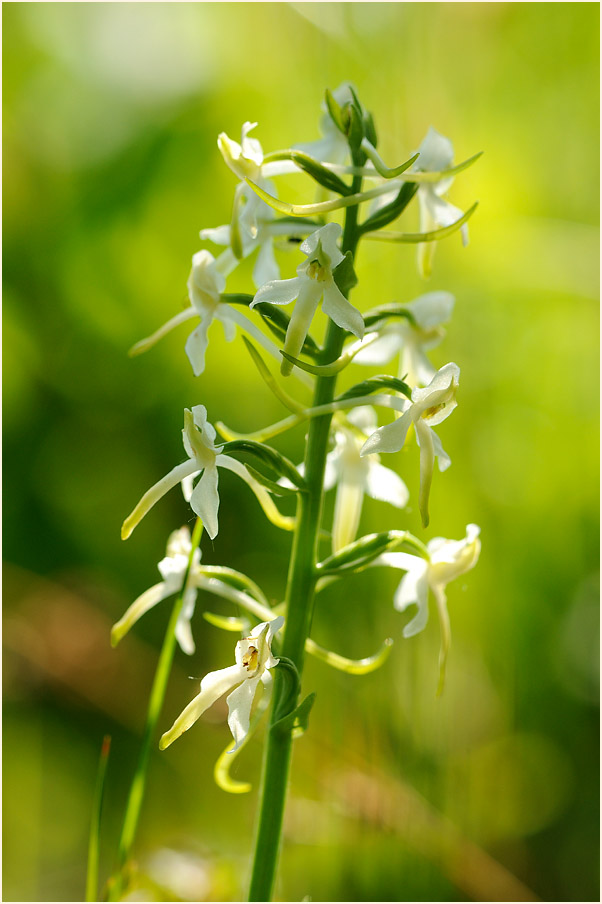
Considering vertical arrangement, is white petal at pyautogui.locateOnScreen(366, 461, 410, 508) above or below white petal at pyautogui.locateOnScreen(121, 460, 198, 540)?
above

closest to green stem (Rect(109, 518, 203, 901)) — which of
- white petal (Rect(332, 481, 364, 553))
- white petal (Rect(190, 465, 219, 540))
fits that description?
white petal (Rect(190, 465, 219, 540))

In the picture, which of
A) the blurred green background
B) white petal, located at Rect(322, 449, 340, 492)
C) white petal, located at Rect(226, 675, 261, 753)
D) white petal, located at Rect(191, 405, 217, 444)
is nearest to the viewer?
white petal, located at Rect(226, 675, 261, 753)

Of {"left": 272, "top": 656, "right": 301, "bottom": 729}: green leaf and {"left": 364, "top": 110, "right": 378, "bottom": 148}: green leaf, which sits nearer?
{"left": 272, "top": 656, "right": 301, "bottom": 729}: green leaf

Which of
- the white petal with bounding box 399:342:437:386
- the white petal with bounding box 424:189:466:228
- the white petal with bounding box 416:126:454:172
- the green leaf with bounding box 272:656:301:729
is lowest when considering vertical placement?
the green leaf with bounding box 272:656:301:729

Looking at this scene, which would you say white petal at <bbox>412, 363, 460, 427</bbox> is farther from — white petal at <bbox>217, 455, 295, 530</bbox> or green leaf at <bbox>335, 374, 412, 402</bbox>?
white petal at <bbox>217, 455, 295, 530</bbox>

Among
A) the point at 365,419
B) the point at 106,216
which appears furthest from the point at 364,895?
the point at 106,216

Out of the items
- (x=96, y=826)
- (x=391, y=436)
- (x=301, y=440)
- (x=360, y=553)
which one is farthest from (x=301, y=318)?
(x=301, y=440)

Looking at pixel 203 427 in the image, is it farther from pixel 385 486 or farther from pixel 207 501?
pixel 385 486
